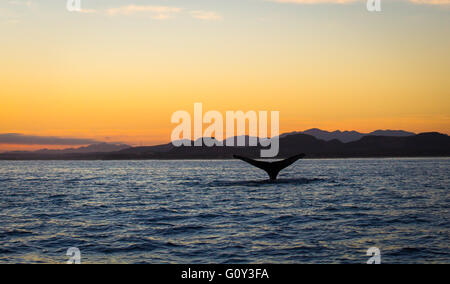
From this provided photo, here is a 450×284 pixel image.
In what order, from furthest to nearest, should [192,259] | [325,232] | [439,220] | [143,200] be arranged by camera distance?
[143,200] → [439,220] → [325,232] → [192,259]

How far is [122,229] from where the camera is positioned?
20.9 m

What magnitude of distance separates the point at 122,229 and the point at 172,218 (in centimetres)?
427

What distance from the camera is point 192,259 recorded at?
47.3ft
